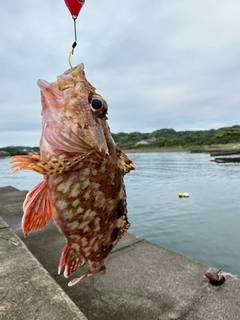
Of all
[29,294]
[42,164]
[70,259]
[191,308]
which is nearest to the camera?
[42,164]

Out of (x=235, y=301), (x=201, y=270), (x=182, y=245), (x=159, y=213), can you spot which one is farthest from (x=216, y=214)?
(x=235, y=301)

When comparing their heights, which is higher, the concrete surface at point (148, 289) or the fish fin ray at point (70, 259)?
the fish fin ray at point (70, 259)

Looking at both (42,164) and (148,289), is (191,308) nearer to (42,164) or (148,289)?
(148,289)

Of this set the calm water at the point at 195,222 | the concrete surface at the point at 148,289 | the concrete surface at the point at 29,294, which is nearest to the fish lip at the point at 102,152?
the concrete surface at the point at 29,294

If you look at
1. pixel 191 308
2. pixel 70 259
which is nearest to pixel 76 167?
pixel 70 259

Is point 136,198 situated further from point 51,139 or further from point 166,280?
point 51,139

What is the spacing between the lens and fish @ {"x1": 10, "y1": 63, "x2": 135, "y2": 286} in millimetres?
1513

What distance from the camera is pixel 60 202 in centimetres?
161

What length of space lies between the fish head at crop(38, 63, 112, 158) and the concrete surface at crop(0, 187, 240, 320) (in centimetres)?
307

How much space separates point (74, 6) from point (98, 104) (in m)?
0.76

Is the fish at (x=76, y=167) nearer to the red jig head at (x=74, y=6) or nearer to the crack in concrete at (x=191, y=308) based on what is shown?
the red jig head at (x=74, y=6)

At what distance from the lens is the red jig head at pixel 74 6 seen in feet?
5.65

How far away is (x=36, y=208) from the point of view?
64.0 inches

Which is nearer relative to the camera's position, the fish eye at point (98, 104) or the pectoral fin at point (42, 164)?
the pectoral fin at point (42, 164)
